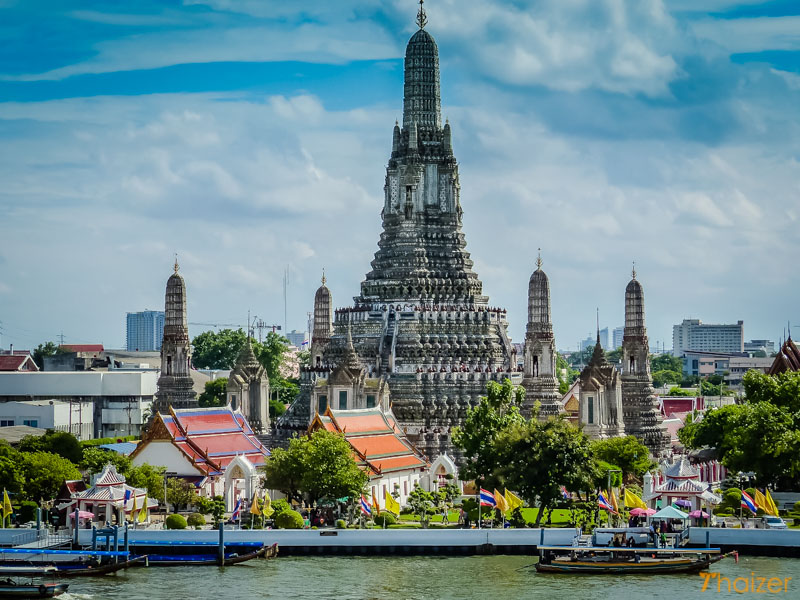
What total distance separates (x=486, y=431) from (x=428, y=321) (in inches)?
823

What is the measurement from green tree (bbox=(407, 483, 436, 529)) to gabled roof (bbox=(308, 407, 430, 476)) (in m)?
4.04

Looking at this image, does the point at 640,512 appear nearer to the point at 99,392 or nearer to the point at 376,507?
the point at 376,507

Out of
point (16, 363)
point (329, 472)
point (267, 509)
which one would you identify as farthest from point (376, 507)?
point (16, 363)

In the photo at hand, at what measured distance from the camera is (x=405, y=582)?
69.8 meters

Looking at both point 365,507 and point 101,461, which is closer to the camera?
point 365,507

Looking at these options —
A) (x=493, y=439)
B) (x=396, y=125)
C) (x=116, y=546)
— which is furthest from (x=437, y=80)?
(x=116, y=546)

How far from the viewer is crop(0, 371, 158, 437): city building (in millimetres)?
141875

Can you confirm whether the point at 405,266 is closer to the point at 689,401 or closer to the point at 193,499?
the point at 193,499

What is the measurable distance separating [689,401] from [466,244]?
39067 millimetres

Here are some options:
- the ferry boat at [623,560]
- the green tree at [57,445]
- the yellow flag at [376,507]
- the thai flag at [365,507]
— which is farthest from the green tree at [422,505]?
the green tree at [57,445]

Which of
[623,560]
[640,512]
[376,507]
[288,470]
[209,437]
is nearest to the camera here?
[623,560]

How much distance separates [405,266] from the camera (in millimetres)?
110688

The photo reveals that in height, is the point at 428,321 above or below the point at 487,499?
above

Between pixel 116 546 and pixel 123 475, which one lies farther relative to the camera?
pixel 123 475
